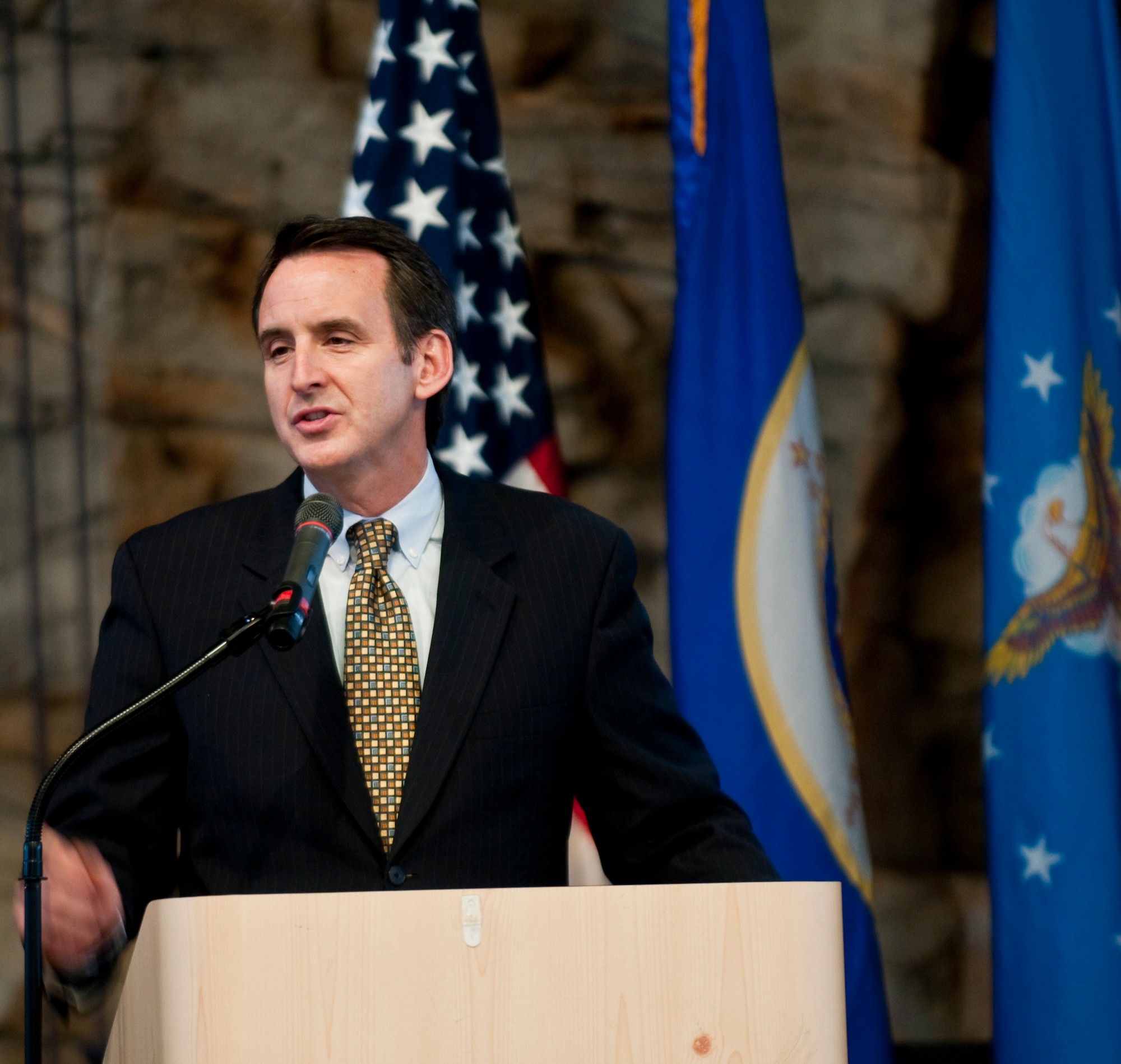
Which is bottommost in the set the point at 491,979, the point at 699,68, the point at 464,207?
the point at 491,979

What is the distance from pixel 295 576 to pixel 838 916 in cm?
58

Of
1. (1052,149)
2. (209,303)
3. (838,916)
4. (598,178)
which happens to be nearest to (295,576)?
(838,916)

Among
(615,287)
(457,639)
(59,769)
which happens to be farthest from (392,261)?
(615,287)

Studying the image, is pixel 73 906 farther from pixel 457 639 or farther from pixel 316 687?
pixel 457 639

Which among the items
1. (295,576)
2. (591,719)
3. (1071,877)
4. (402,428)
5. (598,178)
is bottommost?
(1071,877)

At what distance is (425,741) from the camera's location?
164 centimetres

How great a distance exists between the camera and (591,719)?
178 cm

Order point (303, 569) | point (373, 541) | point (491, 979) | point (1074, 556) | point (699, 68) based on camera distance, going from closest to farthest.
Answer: point (491, 979) → point (303, 569) → point (373, 541) → point (1074, 556) → point (699, 68)

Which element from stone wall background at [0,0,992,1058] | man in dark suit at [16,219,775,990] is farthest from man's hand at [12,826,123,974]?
stone wall background at [0,0,992,1058]

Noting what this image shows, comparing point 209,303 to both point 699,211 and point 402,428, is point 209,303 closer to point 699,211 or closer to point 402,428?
point 699,211

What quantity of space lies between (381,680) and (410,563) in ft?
0.67

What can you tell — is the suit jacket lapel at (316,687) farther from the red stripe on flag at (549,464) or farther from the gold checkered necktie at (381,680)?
the red stripe on flag at (549,464)

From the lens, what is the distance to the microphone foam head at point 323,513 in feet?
4.64

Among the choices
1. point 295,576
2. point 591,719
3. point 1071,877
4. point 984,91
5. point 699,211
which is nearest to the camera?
point 295,576
